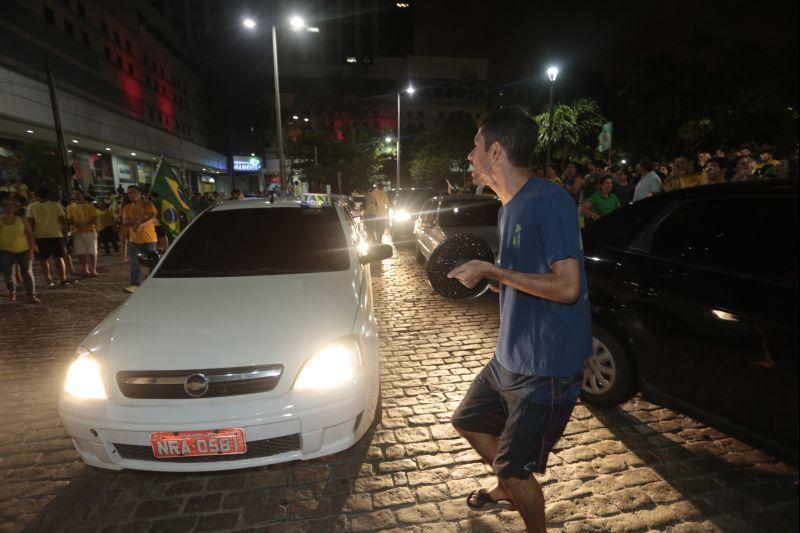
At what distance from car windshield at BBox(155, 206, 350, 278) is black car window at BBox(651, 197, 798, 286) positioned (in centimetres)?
240

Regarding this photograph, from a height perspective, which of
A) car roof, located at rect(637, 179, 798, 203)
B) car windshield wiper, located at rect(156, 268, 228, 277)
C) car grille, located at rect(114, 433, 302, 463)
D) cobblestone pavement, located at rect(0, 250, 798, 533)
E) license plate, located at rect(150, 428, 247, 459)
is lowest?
cobblestone pavement, located at rect(0, 250, 798, 533)

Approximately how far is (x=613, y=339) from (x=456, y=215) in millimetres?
5287

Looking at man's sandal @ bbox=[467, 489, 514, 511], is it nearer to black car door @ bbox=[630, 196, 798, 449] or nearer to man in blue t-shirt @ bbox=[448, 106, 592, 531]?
man in blue t-shirt @ bbox=[448, 106, 592, 531]

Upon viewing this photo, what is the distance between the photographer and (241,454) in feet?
7.84

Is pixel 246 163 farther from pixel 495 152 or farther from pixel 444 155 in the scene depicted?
pixel 495 152

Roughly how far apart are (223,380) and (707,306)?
8.86 ft

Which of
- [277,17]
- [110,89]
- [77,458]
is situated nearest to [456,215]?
[77,458]

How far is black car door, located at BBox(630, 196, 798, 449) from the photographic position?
2057 mm

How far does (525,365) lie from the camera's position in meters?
1.79

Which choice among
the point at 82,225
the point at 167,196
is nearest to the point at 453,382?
the point at 167,196

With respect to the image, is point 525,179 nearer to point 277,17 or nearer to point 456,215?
point 456,215

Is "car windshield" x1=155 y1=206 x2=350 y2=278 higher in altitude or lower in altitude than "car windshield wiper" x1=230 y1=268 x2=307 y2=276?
higher

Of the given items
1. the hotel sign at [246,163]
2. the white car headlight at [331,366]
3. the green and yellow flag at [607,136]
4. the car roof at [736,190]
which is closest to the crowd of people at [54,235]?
the white car headlight at [331,366]

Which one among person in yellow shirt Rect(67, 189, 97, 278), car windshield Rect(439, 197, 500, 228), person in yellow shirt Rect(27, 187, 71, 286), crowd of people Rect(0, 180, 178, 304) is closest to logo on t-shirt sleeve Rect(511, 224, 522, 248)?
crowd of people Rect(0, 180, 178, 304)
